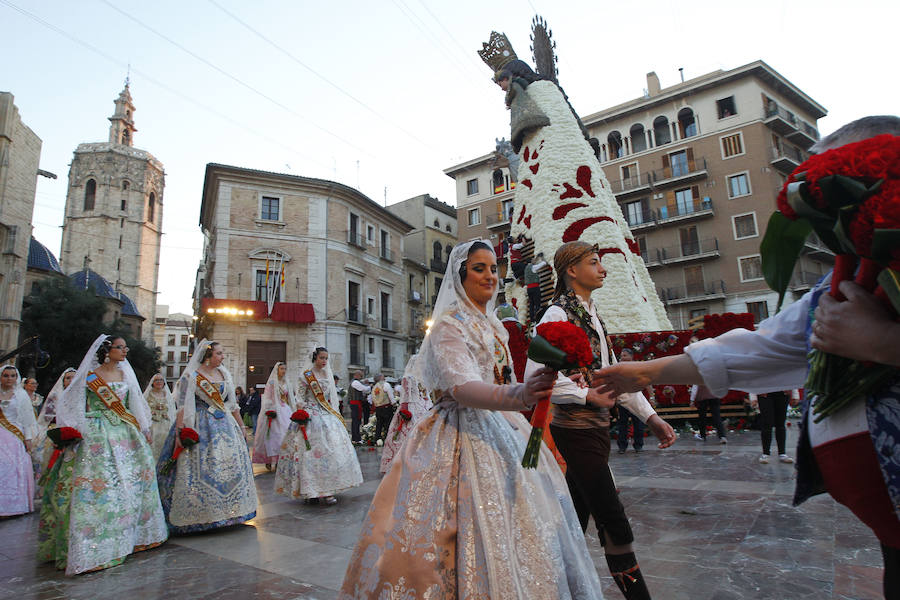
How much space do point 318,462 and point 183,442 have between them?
5.05 ft

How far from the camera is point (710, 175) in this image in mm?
26422

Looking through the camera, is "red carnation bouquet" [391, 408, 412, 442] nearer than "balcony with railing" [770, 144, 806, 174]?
Yes

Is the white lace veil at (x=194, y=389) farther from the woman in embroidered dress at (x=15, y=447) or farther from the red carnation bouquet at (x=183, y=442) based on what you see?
the woman in embroidered dress at (x=15, y=447)

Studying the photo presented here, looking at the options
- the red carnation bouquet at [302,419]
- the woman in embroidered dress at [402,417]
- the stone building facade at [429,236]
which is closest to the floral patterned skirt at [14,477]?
the red carnation bouquet at [302,419]

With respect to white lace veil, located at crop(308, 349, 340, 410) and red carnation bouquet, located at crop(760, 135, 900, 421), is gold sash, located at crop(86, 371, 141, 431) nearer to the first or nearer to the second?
white lace veil, located at crop(308, 349, 340, 410)

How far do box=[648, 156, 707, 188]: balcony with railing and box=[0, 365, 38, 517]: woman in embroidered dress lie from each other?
92.1 ft

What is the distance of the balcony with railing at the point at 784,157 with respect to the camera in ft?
81.6

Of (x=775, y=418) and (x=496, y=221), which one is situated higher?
(x=496, y=221)

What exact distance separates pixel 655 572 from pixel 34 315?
100ft

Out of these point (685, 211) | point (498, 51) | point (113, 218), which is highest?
point (113, 218)

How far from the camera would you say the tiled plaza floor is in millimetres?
2611

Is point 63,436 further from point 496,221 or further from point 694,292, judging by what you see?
point 496,221

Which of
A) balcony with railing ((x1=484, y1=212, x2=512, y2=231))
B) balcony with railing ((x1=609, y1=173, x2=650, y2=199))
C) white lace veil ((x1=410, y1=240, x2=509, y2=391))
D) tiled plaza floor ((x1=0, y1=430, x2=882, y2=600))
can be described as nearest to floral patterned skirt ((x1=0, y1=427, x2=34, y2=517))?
tiled plaza floor ((x1=0, y1=430, x2=882, y2=600))

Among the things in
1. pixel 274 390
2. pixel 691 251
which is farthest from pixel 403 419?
pixel 691 251
